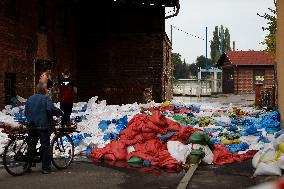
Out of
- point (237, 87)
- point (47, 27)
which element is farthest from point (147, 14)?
point (237, 87)

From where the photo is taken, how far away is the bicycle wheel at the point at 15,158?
7.36 metres

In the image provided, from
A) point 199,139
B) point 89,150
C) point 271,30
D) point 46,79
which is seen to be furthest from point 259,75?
point 46,79

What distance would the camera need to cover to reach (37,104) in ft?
24.9

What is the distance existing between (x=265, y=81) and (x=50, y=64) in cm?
3592

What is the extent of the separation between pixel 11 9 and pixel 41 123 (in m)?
10.7

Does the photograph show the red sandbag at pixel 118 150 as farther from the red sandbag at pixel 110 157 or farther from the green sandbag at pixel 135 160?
the green sandbag at pixel 135 160

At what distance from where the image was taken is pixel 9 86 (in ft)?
55.5

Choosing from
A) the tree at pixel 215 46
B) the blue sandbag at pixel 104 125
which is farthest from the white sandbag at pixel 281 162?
the tree at pixel 215 46

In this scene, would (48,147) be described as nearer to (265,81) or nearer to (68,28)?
(68,28)

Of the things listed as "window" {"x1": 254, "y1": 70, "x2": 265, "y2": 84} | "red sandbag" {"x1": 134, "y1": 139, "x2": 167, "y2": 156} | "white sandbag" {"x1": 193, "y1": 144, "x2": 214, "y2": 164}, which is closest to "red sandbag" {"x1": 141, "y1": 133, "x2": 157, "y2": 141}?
"red sandbag" {"x1": 134, "y1": 139, "x2": 167, "y2": 156}

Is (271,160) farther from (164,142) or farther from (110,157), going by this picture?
(110,157)

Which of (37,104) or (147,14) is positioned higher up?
(147,14)

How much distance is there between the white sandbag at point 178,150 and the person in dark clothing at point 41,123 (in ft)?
8.21

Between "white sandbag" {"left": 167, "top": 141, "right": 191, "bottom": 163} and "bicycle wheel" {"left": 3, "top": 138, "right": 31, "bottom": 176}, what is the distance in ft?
9.26
